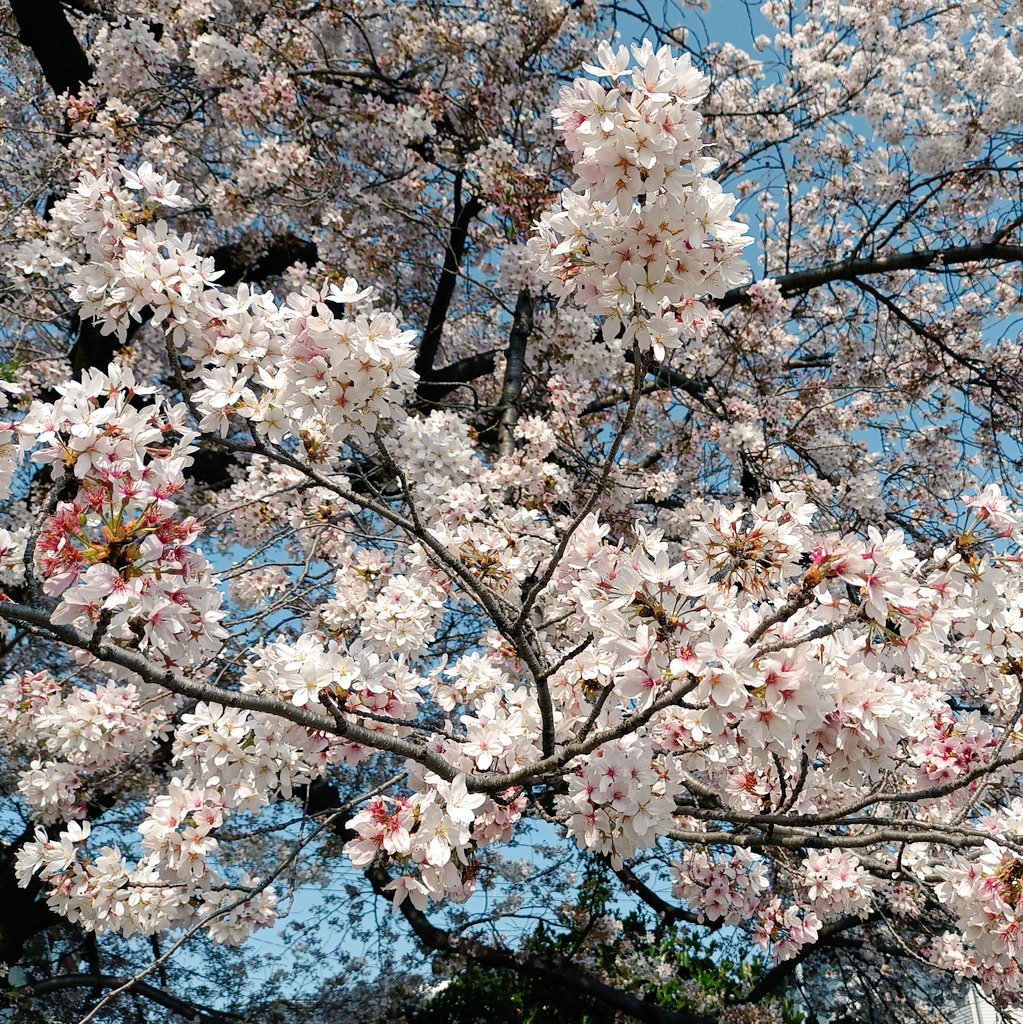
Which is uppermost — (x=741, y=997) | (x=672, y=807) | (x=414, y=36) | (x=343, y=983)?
(x=414, y=36)

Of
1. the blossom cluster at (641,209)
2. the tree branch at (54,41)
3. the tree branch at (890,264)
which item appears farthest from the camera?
the tree branch at (54,41)

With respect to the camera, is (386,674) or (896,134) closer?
(386,674)

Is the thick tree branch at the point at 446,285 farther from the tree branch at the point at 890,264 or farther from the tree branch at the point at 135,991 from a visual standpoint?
the tree branch at the point at 135,991

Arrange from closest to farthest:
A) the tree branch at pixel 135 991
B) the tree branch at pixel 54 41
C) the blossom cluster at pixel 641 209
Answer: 1. the blossom cluster at pixel 641 209
2. the tree branch at pixel 135 991
3. the tree branch at pixel 54 41

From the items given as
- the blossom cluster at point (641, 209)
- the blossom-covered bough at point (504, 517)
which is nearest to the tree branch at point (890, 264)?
the blossom-covered bough at point (504, 517)

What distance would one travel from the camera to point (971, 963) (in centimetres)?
314

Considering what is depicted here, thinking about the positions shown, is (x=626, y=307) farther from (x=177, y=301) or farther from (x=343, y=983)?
Answer: (x=343, y=983)

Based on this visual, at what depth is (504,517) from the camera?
3168 mm

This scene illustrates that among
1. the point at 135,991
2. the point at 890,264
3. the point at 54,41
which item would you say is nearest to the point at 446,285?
the point at 890,264

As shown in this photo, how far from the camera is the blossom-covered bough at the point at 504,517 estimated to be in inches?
61.9

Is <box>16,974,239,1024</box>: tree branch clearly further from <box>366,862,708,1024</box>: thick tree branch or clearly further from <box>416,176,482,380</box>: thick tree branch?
<box>416,176,482,380</box>: thick tree branch

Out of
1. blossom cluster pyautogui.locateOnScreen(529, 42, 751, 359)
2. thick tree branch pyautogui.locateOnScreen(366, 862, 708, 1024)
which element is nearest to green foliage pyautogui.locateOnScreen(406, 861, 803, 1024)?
thick tree branch pyautogui.locateOnScreen(366, 862, 708, 1024)

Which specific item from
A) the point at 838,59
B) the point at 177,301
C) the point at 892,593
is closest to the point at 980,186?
the point at 838,59

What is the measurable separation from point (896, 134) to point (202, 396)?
8009mm
